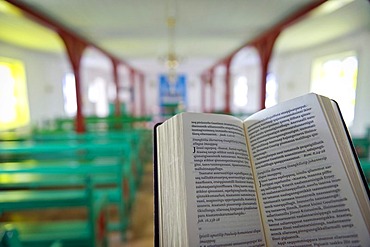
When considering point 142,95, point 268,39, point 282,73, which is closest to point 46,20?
point 268,39

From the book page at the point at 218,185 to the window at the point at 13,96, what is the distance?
5.44 m

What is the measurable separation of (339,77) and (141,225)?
4.63 meters

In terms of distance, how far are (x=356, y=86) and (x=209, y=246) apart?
4810mm

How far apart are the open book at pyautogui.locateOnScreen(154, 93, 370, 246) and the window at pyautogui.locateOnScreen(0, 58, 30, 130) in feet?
17.8

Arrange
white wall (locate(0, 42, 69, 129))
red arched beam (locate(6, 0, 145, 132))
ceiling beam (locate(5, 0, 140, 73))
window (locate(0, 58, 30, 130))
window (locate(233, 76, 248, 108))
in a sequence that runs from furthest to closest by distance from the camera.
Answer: window (locate(233, 76, 248, 108)) → white wall (locate(0, 42, 69, 129)) → window (locate(0, 58, 30, 130)) → red arched beam (locate(6, 0, 145, 132)) → ceiling beam (locate(5, 0, 140, 73))

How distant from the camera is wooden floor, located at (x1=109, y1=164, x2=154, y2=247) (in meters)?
2.16

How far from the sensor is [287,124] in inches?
18.3

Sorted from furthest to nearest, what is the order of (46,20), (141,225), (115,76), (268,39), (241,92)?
1. (241,92)
2. (115,76)
3. (268,39)
4. (46,20)
5. (141,225)

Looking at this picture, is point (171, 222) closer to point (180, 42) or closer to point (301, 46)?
point (180, 42)

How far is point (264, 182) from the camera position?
0.45 metres

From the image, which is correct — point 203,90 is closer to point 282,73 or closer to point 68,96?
point 282,73

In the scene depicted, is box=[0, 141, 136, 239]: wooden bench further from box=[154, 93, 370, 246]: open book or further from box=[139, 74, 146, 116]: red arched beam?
box=[139, 74, 146, 116]: red arched beam

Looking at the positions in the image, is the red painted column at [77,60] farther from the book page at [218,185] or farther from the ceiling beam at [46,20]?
the book page at [218,185]

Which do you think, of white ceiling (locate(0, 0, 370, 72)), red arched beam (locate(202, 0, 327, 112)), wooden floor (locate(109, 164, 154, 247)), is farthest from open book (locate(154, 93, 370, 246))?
red arched beam (locate(202, 0, 327, 112))
